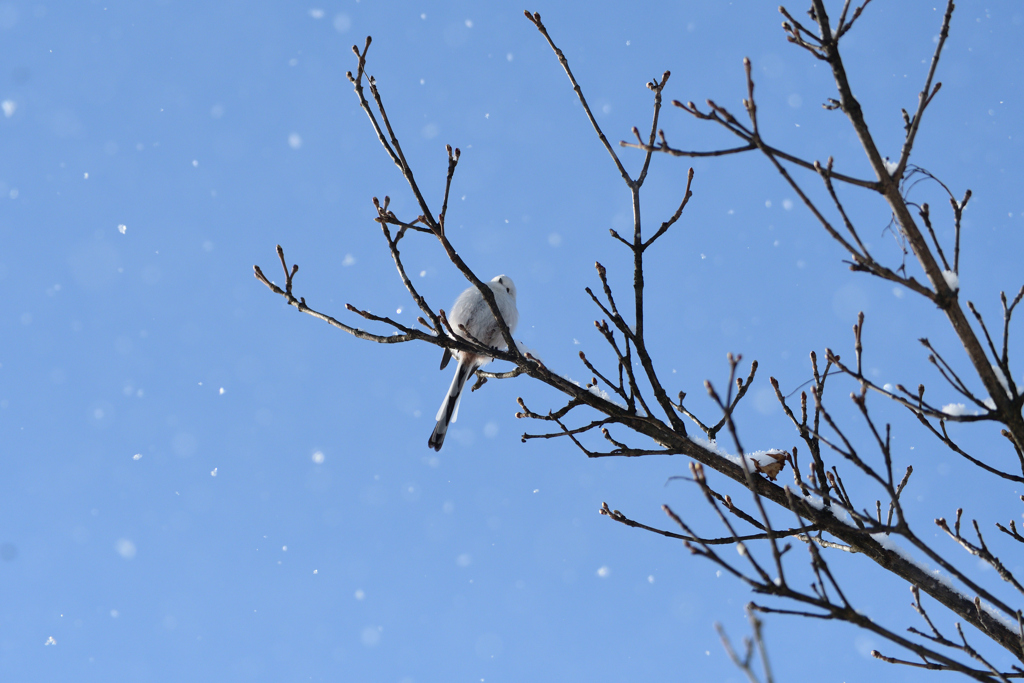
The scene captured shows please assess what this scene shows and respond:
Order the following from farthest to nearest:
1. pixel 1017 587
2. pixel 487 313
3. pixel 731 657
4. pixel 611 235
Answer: pixel 487 313, pixel 611 235, pixel 1017 587, pixel 731 657

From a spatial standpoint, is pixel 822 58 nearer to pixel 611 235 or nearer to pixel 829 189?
pixel 829 189

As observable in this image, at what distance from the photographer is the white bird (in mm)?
4168

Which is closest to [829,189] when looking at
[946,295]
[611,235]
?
[946,295]

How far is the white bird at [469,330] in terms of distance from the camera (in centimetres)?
417

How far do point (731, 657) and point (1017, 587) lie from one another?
1711 millimetres

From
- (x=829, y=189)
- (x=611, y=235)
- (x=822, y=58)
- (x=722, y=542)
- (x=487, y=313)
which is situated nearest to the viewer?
(x=829, y=189)

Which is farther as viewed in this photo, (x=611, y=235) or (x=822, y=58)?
(x=611, y=235)

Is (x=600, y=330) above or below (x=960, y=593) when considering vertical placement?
above

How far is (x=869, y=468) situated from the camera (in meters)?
2.05

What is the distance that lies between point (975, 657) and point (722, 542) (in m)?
1.11

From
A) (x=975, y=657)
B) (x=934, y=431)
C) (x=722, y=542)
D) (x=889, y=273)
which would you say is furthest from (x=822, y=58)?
(x=975, y=657)

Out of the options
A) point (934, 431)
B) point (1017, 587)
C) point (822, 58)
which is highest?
point (822, 58)

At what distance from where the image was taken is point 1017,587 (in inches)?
98.0

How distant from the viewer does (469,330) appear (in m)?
4.83
